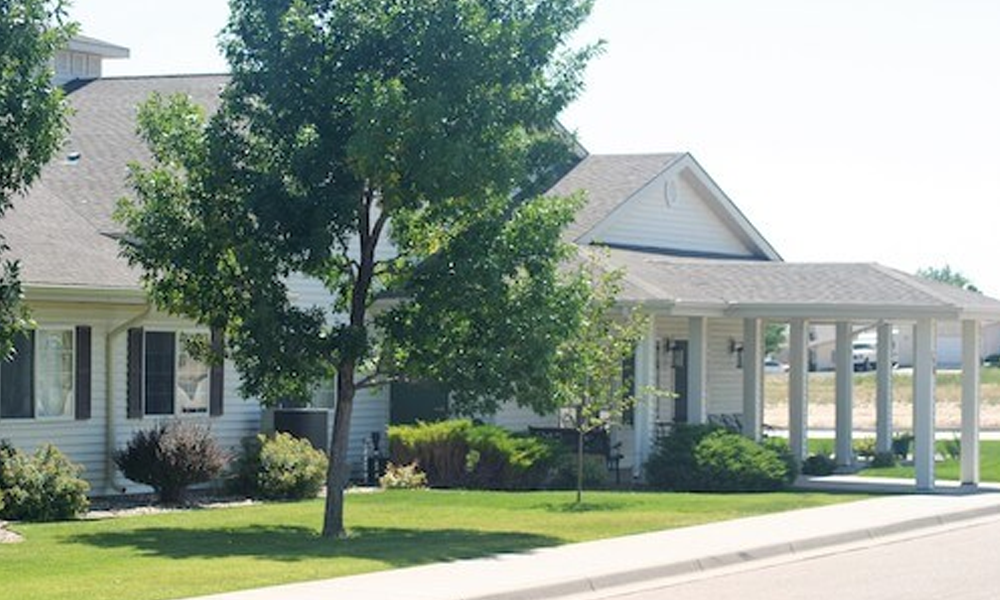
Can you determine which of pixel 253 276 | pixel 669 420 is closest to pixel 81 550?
pixel 253 276

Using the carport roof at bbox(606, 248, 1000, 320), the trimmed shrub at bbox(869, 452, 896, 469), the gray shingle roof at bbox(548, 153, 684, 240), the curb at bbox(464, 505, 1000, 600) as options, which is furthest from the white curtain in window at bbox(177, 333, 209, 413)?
the trimmed shrub at bbox(869, 452, 896, 469)

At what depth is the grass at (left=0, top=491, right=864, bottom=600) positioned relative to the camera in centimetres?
1780

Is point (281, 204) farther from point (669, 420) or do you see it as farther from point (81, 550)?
point (669, 420)

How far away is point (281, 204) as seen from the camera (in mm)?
21938

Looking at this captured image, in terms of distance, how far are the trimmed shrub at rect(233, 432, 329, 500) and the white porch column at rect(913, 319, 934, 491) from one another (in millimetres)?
9604

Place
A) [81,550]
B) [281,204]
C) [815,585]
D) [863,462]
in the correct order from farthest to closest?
[863,462], [281,204], [81,550], [815,585]

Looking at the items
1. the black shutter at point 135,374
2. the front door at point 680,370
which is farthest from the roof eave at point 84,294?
the front door at point 680,370

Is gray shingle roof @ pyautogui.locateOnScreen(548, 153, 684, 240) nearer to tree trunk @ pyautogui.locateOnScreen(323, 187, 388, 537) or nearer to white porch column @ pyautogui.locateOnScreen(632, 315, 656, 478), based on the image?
white porch column @ pyautogui.locateOnScreen(632, 315, 656, 478)

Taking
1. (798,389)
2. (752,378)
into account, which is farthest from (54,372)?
(798,389)

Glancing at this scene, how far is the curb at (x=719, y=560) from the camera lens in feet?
57.6

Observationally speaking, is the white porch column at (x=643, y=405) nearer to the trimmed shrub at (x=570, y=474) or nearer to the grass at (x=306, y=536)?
the trimmed shrub at (x=570, y=474)

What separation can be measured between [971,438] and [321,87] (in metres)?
15.4

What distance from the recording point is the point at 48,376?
26.8m

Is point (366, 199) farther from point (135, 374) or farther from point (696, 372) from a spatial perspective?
point (696, 372)
